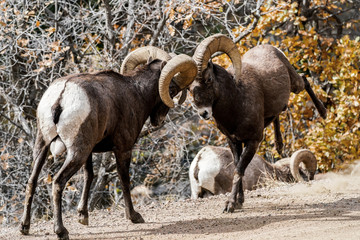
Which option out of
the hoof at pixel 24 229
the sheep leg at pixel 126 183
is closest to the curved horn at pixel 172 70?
the sheep leg at pixel 126 183

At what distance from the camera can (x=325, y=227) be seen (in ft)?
22.1

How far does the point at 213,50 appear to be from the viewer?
805 centimetres

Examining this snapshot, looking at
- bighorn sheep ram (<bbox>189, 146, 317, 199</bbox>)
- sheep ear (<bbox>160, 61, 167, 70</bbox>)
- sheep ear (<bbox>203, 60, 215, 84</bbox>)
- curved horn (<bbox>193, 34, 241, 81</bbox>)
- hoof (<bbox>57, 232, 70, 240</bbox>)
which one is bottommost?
bighorn sheep ram (<bbox>189, 146, 317, 199</bbox>)

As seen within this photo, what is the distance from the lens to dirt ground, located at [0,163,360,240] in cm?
669

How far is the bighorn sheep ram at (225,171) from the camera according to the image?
11.4 m

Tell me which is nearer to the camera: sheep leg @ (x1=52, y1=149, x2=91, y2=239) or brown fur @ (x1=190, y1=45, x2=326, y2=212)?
sheep leg @ (x1=52, y1=149, x2=91, y2=239)

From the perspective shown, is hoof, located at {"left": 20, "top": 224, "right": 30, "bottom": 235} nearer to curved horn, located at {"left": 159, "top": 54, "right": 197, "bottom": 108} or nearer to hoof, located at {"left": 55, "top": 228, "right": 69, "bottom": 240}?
hoof, located at {"left": 55, "top": 228, "right": 69, "bottom": 240}

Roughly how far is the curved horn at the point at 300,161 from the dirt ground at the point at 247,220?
1749 millimetres

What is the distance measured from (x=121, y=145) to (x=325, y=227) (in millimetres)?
2590

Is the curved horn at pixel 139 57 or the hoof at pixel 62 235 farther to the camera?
the curved horn at pixel 139 57

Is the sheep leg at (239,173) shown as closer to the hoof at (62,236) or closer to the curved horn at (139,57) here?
the curved horn at (139,57)

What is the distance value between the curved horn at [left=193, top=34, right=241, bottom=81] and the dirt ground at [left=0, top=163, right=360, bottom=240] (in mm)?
1941

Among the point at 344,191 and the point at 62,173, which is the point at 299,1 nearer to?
the point at 344,191

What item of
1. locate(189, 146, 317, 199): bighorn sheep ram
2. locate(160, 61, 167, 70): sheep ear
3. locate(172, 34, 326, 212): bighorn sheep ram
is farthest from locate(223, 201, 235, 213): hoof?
locate(189, 146, 317, 199): bighorn sheep ram
